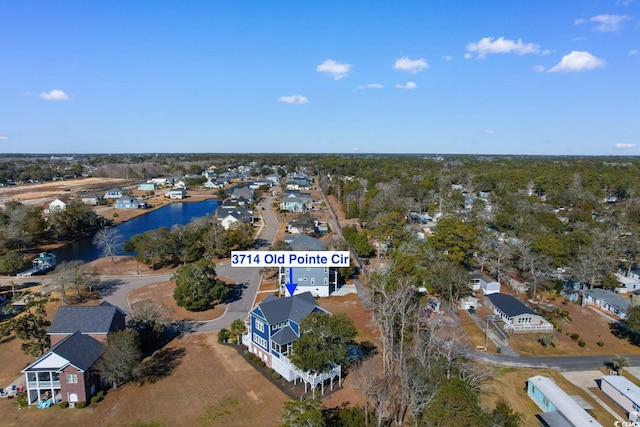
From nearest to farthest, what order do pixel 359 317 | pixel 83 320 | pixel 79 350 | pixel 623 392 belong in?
1. pixel 623 392
2. pixel 79 350
3. pixel 83 320
4. pixel 359 317

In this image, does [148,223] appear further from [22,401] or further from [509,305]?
[509,305]

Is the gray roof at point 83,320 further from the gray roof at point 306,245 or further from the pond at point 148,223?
the pond at point 148,223

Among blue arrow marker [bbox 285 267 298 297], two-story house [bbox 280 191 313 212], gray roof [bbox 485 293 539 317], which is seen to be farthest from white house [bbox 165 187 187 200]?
gray roof [bbox 485 293 539 317]

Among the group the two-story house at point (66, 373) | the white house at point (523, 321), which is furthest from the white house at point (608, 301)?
the two-story house at point (66, 373)

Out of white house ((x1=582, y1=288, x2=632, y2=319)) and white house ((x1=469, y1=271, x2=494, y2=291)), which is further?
white house ((x1=469, y1=271, x2=494, y2=291))

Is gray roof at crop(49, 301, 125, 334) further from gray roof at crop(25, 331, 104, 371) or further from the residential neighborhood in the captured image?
gray roof at crop(25, 331, 104, 371)

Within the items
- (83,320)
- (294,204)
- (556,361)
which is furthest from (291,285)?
(294,204)

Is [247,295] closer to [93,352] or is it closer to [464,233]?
[93,352]
